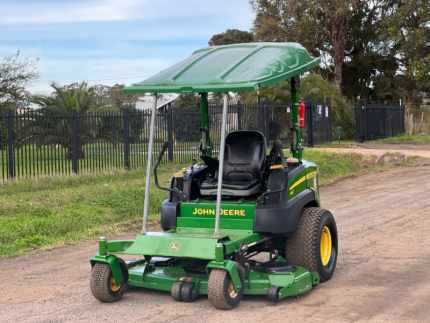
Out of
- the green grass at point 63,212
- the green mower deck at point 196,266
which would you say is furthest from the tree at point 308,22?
the green mower deck at point 196,266

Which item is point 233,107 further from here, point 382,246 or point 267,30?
point 267,30

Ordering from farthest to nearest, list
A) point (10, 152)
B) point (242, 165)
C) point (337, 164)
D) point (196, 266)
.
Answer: point (337, 164), point (10, 152), point (242, 165), point (196, 266)

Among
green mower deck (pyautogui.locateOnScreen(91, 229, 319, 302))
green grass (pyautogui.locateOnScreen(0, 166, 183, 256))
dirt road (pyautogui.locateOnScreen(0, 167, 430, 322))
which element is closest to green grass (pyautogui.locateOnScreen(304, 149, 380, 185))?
green grass (pyautogui.locateOnScreen(0, 166, 183, 256))

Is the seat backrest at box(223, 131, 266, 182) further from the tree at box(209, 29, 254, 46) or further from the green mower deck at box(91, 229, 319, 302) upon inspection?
the tree at box(209, 29, 254, 46)

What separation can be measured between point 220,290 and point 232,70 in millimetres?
2061

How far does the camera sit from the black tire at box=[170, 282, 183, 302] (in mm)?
6758

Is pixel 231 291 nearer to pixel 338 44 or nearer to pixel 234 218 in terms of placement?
pixel 234 218

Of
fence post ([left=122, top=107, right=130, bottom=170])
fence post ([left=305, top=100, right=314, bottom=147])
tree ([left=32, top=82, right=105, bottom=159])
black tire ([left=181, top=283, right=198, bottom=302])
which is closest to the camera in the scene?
black tire ([left=181, top=283, right=198, bottom=302])

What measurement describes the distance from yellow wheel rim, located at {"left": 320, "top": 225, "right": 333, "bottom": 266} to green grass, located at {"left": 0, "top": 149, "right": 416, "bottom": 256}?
4.11 metres

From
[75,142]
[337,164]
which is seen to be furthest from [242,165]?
[337,164]

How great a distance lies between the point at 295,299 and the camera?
22.6ft

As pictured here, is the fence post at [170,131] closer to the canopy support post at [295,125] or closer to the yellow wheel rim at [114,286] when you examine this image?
the canopy support post at [295,125]

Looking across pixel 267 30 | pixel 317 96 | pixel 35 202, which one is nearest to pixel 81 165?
pixel 35 202

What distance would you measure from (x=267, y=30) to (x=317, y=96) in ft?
45.7
